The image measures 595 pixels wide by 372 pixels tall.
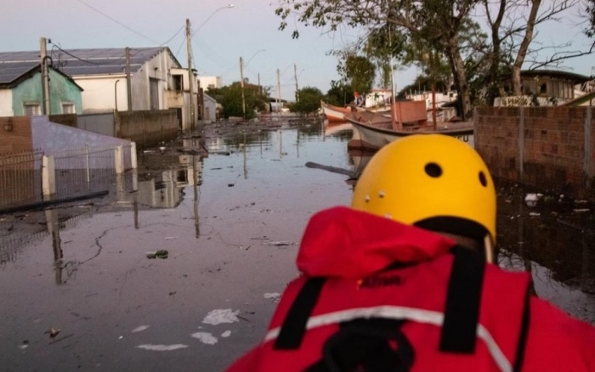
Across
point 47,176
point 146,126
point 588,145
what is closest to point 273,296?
point 588,145

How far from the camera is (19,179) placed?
18.4 metres

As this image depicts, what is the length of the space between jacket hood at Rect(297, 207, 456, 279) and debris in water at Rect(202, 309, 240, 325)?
203 inches

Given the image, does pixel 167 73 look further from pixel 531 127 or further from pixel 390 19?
pixel 531 127

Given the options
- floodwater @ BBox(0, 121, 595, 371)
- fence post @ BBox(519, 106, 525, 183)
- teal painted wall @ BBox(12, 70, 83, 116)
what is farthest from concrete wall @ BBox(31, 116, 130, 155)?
fence post @ BBox(519, 106, 525, 183)

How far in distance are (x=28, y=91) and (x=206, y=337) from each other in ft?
91.7

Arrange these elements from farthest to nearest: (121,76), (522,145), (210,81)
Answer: (210,81) → (121,76) → (522,145)

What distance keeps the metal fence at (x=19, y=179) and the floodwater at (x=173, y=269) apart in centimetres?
139

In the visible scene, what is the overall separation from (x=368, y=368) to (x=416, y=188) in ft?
2.20

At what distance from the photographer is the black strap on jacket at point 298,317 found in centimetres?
161

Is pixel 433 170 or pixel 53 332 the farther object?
pixel 53 332

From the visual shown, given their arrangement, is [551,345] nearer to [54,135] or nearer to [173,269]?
[173,269]

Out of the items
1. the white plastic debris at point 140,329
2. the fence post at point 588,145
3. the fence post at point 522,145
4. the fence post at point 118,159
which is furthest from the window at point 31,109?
the white plastic debris at point 140,329

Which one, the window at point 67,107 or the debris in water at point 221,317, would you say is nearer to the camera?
the debris in water at point 221,317

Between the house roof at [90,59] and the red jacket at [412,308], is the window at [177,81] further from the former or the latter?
the red jacket at [412,308]
